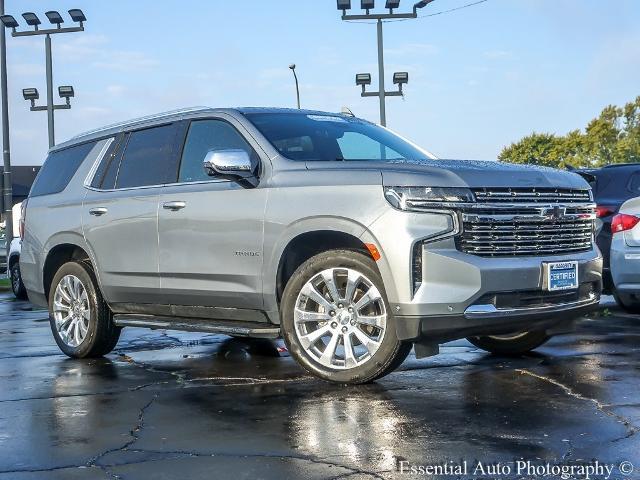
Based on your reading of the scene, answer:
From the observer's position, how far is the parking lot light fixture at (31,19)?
1025 inches

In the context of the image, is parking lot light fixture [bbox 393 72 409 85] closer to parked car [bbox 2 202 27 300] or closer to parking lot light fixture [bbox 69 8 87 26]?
parking lot light fixture [bbox 69 8 87 26]

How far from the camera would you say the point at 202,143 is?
735 cm

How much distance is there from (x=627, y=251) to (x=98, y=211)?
499 cm

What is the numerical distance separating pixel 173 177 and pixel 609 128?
256ft

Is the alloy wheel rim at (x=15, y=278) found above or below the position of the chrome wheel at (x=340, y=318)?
below

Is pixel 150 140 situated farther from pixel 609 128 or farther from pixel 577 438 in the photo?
pixel 609 128

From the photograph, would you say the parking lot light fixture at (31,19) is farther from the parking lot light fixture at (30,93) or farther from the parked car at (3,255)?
the parked car at (3,255)

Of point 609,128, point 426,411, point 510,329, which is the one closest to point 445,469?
point 426,411

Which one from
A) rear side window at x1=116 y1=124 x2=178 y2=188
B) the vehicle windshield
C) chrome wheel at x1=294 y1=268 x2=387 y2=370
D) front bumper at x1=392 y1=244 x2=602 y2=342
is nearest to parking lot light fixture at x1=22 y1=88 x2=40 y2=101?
rear side window at x1=116 y1=124 x2=178 y2=188

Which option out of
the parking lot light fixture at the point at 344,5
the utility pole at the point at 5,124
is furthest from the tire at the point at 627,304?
the utility pole at the point at 5,124

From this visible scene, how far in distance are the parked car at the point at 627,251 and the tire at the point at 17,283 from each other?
36.3 ft

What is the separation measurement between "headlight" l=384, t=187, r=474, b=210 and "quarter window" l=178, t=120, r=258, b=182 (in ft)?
5.42

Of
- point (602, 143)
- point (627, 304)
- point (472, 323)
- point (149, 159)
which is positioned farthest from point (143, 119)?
point (602, 143)

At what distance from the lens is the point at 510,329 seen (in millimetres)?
6043
